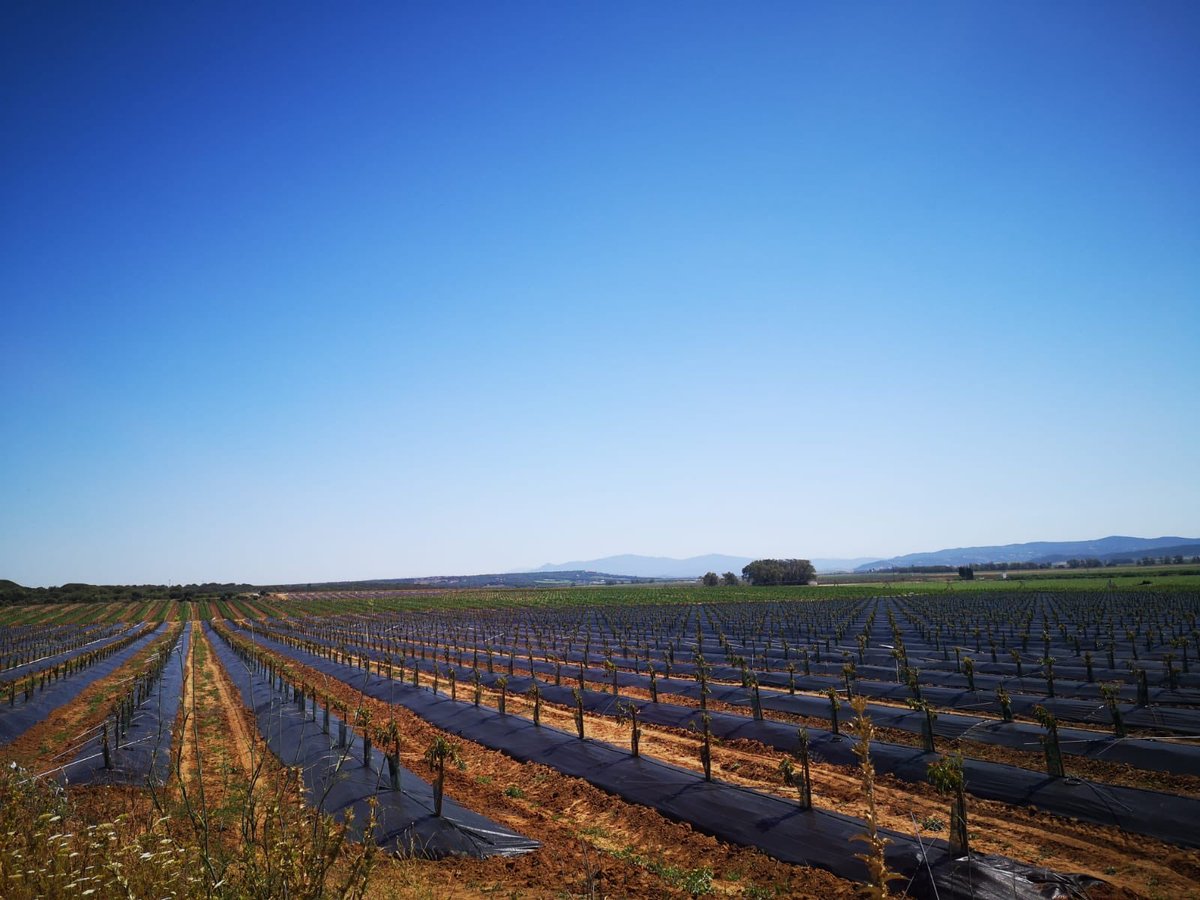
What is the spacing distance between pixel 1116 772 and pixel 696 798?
30.8 feet

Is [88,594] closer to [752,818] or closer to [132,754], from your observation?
[132,754]

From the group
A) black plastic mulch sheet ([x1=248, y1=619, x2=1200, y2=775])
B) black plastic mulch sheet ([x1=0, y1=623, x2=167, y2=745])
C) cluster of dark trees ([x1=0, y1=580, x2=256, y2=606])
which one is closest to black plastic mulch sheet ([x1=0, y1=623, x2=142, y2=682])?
black plastic mulch sheet ([x1=0, y1=623, x2=167, y2=745])

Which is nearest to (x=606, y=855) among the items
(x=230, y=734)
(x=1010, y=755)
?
(x=1010, y=755)

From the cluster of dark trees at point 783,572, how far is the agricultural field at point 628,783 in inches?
3659

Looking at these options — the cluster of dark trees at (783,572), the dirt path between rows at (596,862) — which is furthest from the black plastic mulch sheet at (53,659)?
the cluster of dark trees at (783,572)

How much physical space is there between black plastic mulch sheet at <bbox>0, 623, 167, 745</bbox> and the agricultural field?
20 centimetres

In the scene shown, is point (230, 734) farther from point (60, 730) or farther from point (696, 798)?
point (696, 798)

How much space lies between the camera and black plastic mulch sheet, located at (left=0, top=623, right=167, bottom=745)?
21.8 meters

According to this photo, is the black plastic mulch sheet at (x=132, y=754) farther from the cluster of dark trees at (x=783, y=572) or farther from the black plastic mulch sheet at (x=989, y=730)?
the cluster of dark trees at (x=783, y=572)

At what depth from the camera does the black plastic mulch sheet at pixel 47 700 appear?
21.8 m

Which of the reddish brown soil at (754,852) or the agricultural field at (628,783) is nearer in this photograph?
the agricultural field at (628,783)

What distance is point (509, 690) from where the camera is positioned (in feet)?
84.4

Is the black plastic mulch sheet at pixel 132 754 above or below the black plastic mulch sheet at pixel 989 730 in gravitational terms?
above

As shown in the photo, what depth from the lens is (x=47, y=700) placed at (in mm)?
26344
